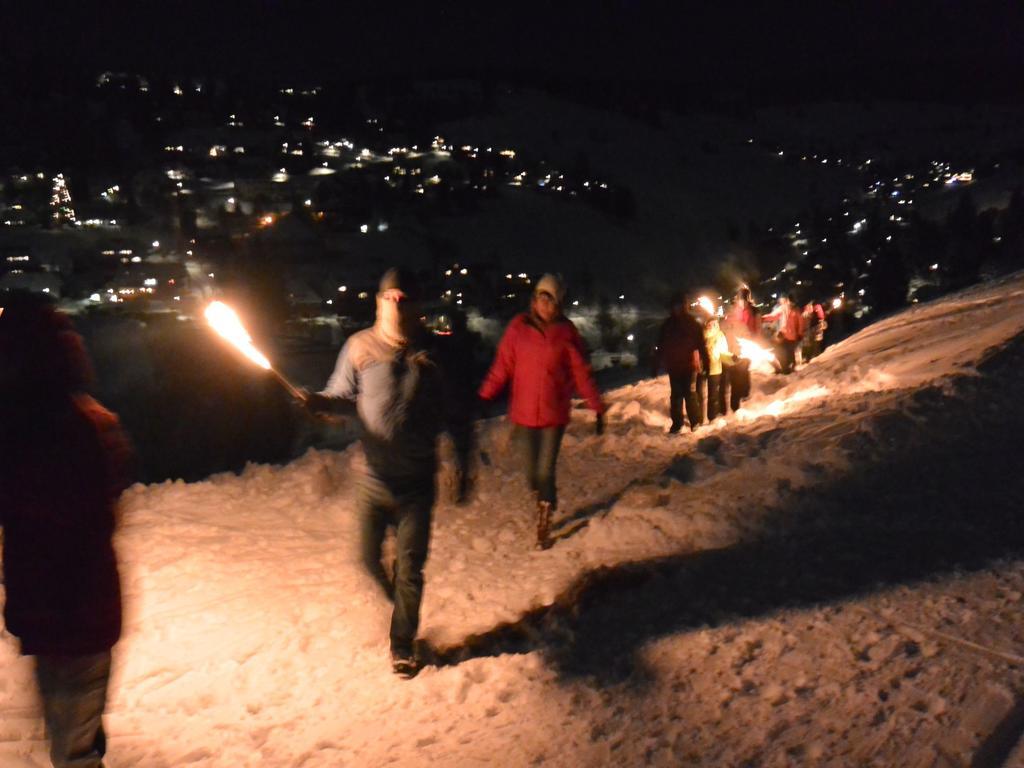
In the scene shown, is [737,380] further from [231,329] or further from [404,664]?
[231,329]

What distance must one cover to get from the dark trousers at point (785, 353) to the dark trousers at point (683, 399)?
4.79m

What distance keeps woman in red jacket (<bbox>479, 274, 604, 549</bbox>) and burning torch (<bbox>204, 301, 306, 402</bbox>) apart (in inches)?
86.8

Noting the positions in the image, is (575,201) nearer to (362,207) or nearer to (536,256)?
(536,256)

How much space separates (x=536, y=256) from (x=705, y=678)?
364 feet

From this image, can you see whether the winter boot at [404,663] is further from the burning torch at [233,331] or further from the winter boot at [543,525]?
the winter boot at [543,525]

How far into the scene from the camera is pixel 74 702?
3258 mm

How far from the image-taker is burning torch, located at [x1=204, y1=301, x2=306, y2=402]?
4.46m

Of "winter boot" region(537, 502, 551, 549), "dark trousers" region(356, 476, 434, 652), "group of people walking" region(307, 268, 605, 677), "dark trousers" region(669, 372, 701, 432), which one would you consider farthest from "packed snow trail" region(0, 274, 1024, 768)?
"dark trousers" region(669, 372, 701, 432)

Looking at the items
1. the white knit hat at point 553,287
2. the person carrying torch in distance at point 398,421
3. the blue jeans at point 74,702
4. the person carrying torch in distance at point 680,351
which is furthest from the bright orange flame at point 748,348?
the blue jeans at point 74,702

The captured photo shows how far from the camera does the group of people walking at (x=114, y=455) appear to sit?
9.77 ft

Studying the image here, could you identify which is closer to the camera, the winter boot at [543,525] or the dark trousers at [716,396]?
the winter boot at [543,525]

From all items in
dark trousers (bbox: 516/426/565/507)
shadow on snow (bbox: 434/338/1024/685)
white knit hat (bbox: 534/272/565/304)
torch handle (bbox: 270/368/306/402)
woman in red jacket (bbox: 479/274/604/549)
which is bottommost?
shadow on snow (bbox: 434/338/1024/685)

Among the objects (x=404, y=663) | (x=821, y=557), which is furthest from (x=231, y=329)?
(x=821, y=557)

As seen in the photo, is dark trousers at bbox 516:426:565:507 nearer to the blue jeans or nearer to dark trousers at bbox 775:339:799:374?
the blue jeans
